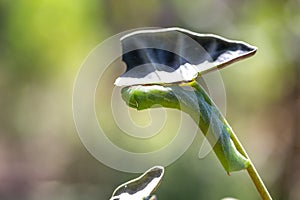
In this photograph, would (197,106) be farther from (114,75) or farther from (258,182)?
(114,75)

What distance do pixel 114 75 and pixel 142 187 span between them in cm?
194

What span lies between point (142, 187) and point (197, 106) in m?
0.05

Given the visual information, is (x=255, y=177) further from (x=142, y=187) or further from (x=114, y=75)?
(x=114, y=75)

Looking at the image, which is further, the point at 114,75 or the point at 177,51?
the point at 114,75

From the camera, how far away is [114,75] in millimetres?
2258

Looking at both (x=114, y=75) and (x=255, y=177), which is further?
(x=114, y=75)

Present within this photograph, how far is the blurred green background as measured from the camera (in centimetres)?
170

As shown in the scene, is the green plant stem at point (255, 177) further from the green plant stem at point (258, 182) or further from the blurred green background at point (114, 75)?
the blurred green background at point (114, 75)

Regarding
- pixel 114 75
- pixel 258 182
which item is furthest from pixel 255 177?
pixel 114 75

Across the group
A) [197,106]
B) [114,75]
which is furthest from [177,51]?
[114,75]

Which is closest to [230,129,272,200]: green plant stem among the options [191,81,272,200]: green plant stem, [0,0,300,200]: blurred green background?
[191,81,272,200]: green plant stem

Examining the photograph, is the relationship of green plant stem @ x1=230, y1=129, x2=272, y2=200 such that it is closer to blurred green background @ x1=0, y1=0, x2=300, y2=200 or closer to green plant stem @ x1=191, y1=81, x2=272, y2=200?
green plant stem @ x1=191, y1=81, x2=272, y2=200

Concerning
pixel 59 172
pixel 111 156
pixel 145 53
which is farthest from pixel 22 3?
pixel 145 53

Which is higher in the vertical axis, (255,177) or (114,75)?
(114,75)
